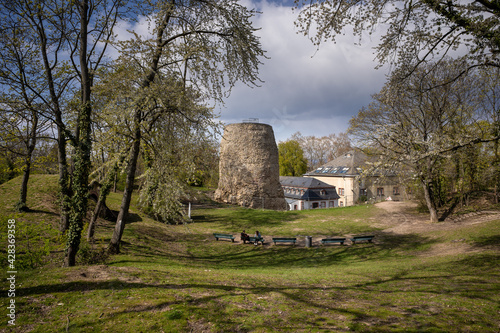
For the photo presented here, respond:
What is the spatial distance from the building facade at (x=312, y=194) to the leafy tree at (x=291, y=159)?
16331 millimetres

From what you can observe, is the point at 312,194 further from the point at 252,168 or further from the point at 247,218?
the point at 247,218

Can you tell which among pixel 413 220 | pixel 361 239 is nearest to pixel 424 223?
pixel 413 220

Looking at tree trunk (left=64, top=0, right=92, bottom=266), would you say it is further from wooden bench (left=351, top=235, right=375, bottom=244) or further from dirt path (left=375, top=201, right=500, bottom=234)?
dirt path (left=375, top=201, right=500, bottom=234)

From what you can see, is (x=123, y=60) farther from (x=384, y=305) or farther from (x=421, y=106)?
(x=421, y=106)

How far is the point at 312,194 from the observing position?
130 feet

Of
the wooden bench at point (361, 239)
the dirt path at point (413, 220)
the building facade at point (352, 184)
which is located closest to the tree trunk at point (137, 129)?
the wooden bench at point (361, 239)

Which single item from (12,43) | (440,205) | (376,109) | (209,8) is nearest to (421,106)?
(376,109)

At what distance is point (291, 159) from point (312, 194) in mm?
21513

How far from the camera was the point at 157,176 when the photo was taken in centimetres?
983

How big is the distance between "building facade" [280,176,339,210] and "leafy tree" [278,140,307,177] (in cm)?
1633

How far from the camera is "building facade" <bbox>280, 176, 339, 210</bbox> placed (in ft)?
130

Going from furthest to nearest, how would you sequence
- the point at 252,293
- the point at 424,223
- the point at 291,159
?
the point at 291,159, the point at 424,223, the point at 252,293

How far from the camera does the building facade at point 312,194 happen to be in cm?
3969

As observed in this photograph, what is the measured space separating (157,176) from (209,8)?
6230 mm
